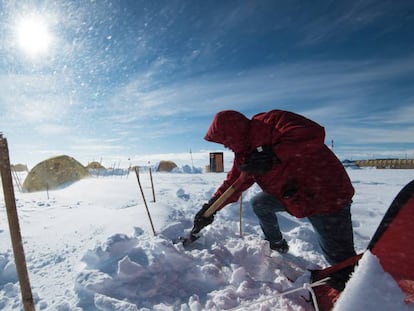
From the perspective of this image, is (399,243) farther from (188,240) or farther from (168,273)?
(188,240)

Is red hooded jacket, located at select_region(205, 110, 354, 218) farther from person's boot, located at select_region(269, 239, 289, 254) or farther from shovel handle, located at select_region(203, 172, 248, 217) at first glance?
person's boot, located at select_region(269, 239, 289, 254)

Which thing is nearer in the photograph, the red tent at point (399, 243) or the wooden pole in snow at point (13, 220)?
the red tent at point (399, 243)

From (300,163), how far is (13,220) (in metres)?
1.59

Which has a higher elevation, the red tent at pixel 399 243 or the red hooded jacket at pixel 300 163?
the red hooded jacket at pixel 300 163

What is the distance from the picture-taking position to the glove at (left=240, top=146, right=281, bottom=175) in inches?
67.2

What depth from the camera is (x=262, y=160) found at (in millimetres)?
1704

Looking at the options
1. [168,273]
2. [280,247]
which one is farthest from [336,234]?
[168,273]

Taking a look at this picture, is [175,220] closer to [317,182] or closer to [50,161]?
[317,182]

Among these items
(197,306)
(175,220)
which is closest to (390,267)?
(197,306)

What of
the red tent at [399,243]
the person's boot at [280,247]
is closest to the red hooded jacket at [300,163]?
the red tent at [399,243]

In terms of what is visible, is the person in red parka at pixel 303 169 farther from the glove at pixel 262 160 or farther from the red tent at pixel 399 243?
the red tent at pixel 399 243

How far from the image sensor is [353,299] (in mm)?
878

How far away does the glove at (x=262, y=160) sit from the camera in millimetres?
1707

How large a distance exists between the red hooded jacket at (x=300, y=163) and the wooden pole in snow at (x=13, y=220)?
1268 millimetres
